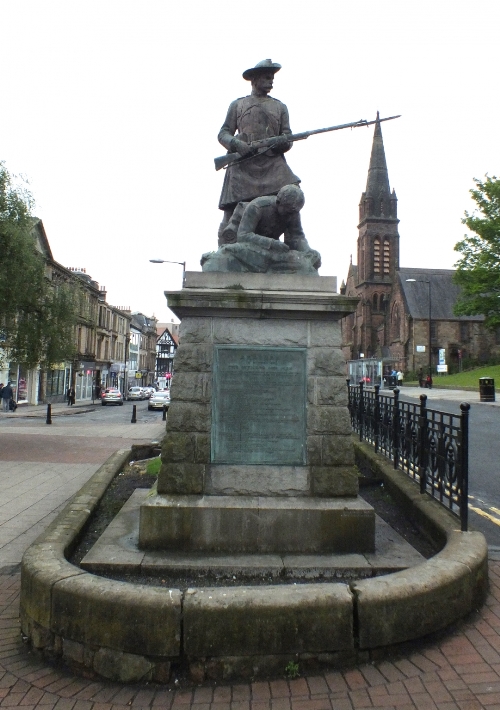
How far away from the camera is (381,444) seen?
Result: 8.62 m

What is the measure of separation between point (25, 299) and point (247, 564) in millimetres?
12849

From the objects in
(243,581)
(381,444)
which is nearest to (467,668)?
(243,581)

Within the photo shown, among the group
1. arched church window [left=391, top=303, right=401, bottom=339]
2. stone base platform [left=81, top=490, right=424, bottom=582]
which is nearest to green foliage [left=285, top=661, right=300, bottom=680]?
stone base platform [left=81, top=490, right=424, bottom=582]

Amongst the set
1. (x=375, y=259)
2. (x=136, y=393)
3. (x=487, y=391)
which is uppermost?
(x=375, y=259)

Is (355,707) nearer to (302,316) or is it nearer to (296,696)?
(296,696)

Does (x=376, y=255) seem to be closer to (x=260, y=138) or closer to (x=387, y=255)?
(x=387, y=255)

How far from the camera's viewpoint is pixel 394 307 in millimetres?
67125

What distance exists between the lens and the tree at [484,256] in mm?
33469

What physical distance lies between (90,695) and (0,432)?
53.7 ft

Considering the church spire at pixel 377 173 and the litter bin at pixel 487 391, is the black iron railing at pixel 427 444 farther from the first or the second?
the church spire at pixel 377 173

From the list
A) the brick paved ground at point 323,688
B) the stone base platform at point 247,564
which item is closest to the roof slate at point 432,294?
the stone base platform at point 247,564

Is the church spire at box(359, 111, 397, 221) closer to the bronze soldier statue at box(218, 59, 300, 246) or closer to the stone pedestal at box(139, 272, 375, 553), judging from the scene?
the bronze soldier statue at box(218, 59, 300, 246)

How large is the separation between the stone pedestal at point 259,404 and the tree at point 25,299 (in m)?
11.1

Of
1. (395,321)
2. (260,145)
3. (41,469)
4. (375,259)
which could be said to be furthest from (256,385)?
(375,259)
